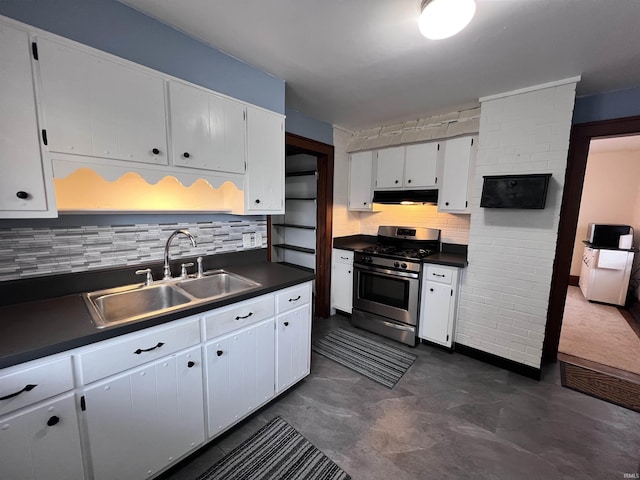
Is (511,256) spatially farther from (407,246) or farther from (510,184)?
(407,246)

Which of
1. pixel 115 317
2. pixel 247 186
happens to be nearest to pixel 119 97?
pixel 247 186

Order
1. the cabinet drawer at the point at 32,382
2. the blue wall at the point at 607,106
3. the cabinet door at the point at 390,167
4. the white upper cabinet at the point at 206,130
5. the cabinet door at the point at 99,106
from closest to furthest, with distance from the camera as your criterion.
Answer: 1. the cabinet drawer at the point at 32,382
2. the cabinet door at the point at 99,106
3. the white upper cabinet at the point at 206,130
4. the blue wall at the point at 607,106
5. the cabinet door at the point at 390,167

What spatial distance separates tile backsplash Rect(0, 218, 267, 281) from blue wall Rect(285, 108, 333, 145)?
1358mm

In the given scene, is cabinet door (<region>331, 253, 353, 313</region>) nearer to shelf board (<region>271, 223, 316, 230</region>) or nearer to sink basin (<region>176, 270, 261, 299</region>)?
shelf board (<region>271, 223, 316, 230</region>)

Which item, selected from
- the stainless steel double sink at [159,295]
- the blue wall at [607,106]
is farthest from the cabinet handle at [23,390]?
the blue wall at [607,106]

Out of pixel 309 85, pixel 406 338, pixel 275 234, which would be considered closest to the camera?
pixel 309 85

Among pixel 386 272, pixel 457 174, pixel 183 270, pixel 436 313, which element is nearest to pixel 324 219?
pixel 386 272

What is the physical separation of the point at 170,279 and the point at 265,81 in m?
1.65

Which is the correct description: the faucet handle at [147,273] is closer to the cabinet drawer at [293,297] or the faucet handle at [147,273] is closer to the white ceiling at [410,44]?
the cabinet drawer at [293,297]

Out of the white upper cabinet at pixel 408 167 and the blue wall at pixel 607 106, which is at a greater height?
the blue wall at pixel 607 106

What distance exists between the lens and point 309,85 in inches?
89.6

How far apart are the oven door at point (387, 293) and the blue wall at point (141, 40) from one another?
2092 mm

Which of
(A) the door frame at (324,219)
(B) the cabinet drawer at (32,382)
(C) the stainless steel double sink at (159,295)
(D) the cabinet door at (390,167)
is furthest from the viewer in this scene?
(A) the door frame at (324,219)

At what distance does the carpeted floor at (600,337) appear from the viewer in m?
2.68
